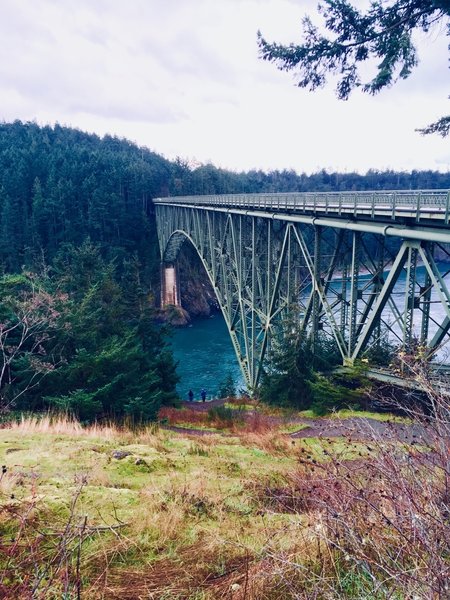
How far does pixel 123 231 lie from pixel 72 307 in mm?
54196

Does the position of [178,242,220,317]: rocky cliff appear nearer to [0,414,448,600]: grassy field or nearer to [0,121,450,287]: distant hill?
[0,121,450,287]: distant hill

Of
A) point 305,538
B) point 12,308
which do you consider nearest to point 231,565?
point 305,538

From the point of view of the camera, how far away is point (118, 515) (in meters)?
4.18

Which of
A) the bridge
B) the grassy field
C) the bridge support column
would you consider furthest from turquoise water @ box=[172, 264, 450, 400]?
the grassy field

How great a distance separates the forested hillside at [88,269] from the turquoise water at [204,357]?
13.2 feet

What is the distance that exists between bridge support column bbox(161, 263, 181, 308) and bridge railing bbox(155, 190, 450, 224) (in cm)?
4648

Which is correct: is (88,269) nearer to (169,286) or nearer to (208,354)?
(208,354)

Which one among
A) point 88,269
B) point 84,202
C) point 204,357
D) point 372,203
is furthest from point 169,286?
point 372,203

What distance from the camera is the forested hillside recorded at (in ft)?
48.2

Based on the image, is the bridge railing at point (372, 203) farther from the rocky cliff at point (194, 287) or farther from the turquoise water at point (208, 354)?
the rocky cliff at point (194, 287)

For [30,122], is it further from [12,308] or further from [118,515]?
[118,515]

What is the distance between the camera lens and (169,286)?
67250 mm

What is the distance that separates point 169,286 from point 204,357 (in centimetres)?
2586

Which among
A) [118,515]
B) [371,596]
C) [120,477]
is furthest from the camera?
[120,477]
